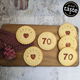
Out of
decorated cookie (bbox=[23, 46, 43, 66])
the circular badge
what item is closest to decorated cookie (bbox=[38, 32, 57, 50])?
decorated cookie (bbox=[23, 46, 43, 66])

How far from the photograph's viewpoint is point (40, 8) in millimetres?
1238

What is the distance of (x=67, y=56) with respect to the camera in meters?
1.07

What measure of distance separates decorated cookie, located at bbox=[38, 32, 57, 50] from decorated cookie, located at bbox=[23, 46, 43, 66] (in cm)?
8

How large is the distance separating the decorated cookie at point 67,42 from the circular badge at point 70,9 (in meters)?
0.35

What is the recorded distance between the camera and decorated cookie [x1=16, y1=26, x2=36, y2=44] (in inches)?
42.6

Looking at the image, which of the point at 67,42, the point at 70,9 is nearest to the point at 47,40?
the point at 67,42

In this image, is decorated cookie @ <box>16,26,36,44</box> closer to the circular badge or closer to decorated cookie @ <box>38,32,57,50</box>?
decorated cookie @ <box>38,32,57,50</box>

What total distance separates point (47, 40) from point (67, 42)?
0.23 meters

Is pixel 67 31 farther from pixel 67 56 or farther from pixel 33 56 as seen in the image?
pixel 33 56

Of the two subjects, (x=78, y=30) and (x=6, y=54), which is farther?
(x=78, y=30)

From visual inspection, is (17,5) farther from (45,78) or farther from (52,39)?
(45,78)

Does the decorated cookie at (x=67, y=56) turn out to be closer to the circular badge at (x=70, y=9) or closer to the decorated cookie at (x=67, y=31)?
the decorated cookie at (x=67, y=31)

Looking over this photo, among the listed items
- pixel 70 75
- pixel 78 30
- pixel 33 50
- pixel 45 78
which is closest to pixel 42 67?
pixel 45 78

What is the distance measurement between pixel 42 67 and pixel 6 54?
0.46 m
